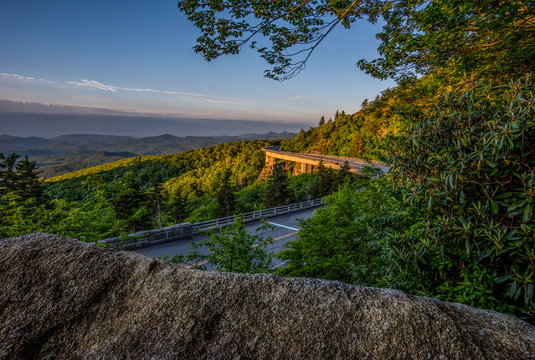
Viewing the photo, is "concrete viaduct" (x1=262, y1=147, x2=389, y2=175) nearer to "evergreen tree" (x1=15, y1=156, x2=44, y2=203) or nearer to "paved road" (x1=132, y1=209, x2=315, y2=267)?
"paved road" (x1=132, y1=209, x2=315, y2=267)

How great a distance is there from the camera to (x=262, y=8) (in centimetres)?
495

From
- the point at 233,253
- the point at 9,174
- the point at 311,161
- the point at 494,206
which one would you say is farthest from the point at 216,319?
the point at 311,161

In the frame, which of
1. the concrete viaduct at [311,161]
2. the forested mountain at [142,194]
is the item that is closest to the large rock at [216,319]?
the forested mountain at [142,194]

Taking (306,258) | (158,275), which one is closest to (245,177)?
(306,258)

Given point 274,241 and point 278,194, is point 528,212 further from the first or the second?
point 278,194

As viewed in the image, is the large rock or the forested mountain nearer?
the large rock

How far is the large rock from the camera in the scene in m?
1.53

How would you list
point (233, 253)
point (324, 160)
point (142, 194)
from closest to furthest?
point (233, 253), point (142, 194), point (324, 160)

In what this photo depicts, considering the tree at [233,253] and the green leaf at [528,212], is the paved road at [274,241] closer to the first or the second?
the tree at [233,253]

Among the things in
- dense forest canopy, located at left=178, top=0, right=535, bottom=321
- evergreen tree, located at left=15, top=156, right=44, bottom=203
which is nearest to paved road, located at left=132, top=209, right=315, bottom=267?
dense forest canopy, located at left=178, top=0, right=535, bottom=321

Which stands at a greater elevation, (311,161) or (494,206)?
(494,206)

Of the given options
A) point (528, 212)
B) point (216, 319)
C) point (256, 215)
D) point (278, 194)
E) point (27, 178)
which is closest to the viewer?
point (216, 319)

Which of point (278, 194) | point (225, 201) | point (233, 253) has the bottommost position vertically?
point (225, 201)

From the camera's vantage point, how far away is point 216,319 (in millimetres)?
1743
